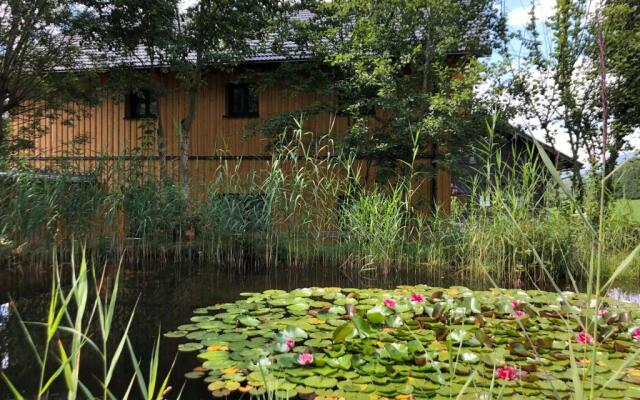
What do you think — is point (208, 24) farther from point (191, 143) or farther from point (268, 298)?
point (268, 298)

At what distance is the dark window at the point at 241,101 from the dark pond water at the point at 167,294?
6.67 meters

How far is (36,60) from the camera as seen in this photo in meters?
8.08

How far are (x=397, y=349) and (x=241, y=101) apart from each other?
9.87 metres

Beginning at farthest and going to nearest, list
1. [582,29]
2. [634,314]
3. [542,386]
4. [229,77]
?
[229,77]
[582,29]
[634,314]
[542,386]

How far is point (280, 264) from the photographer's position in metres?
5.55

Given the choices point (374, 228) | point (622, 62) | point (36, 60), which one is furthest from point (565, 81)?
point (36, 60)

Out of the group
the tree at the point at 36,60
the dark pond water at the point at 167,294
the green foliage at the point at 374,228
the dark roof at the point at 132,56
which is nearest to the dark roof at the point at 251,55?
the dark roof at the point at 132,56

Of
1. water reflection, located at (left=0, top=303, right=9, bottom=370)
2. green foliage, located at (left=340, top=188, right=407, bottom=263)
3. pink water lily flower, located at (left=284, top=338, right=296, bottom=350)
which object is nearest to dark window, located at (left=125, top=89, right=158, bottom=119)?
green foliage, located at (left=340, top=188, right=407, bottom=263)

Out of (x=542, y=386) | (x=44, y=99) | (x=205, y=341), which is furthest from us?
(x=44, y=99)

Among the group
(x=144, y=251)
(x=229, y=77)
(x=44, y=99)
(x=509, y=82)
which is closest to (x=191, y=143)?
(x=229, y=77)

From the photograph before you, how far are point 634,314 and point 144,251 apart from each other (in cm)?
497

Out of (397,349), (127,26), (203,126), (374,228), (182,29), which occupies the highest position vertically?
(182,29)

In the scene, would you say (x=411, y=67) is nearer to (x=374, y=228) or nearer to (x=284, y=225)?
(x=374, y=228)

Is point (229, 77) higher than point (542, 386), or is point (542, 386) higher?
point (229, 77)
